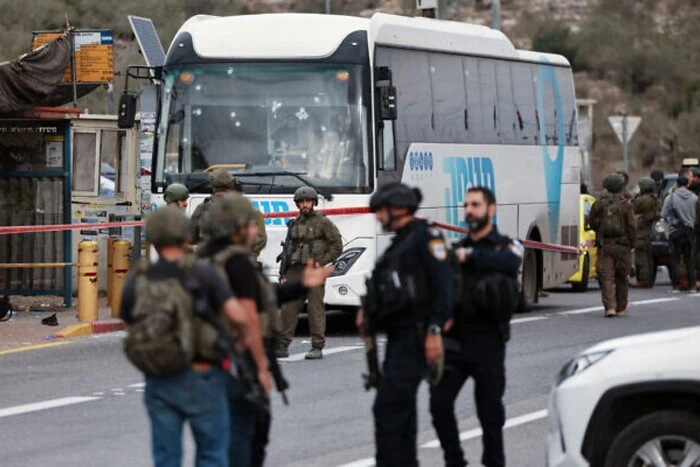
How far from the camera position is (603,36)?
7956 cm

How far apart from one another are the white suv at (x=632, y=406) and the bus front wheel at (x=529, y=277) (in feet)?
49.1

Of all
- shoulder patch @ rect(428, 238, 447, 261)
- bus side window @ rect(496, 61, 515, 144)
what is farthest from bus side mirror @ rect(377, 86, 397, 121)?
shoulder patch @ rect(428, 238, 447, 261)

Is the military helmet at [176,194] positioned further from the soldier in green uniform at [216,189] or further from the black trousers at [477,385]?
the black trousers at [477,385]

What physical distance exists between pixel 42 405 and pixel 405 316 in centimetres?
561

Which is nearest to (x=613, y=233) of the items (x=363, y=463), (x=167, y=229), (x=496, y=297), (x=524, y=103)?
(x=524, y=103)

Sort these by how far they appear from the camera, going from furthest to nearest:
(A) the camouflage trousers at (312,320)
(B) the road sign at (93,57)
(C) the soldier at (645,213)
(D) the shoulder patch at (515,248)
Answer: (C) the soldier at (645,213), (B) the road sign at (93,57), (A) the camouflage trousers at (312,320), (D) the shoulder patch at (515,248)

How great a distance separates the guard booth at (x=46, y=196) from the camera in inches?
883

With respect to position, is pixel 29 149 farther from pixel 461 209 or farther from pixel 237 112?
pixel 461 209

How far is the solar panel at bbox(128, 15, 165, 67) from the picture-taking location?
23.3 meters

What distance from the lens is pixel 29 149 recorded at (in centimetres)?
2267

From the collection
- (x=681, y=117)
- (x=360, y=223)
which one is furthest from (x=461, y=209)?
(x=681, y=117)

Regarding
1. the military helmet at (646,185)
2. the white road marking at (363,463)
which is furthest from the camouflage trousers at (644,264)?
the white road marking at (363,463)

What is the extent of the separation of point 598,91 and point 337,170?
5949cm

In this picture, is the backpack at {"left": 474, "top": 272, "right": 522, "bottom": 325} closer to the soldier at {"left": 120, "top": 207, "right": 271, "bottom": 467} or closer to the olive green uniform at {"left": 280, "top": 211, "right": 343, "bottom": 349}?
the soldier at {"left": 120, "top": 207, "right": 271, "bottom": 467}
